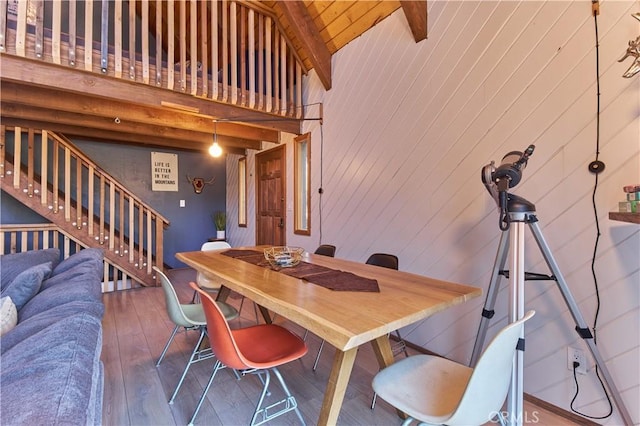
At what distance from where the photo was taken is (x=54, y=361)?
2.67 feet

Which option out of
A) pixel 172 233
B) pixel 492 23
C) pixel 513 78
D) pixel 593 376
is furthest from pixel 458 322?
pixel 172 233

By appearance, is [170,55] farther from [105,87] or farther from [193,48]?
[105,87]

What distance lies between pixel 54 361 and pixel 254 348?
85 cm

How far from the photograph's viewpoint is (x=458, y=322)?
2213 millimetres

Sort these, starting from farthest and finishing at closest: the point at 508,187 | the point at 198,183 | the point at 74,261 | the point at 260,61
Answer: the point at 198,183, the point at 260,61, the point at 74,261, the point at 508,187

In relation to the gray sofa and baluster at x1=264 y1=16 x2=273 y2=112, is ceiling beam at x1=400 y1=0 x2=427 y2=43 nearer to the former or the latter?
baluster at x1=264 y1=16 x2=273 y2=112

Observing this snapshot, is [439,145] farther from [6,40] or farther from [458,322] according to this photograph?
[6,40]

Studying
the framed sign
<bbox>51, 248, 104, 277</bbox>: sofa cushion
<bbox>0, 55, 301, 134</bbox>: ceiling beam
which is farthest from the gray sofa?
the framed sign

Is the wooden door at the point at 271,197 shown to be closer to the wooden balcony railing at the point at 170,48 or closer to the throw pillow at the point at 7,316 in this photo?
the wooden balcony railing at the point at 170,48

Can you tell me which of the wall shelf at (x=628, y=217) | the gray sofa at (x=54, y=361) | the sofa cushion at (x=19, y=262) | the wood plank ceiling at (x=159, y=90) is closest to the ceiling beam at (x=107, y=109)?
the wood plank ceiling at (x=159, y=90)

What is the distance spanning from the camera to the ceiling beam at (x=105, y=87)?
7.56 ft

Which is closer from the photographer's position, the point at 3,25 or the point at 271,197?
the point at 3,25

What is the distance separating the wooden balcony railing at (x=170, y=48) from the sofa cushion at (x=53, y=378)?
2456 mm

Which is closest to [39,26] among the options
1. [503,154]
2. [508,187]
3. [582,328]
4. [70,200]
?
[70,200]
